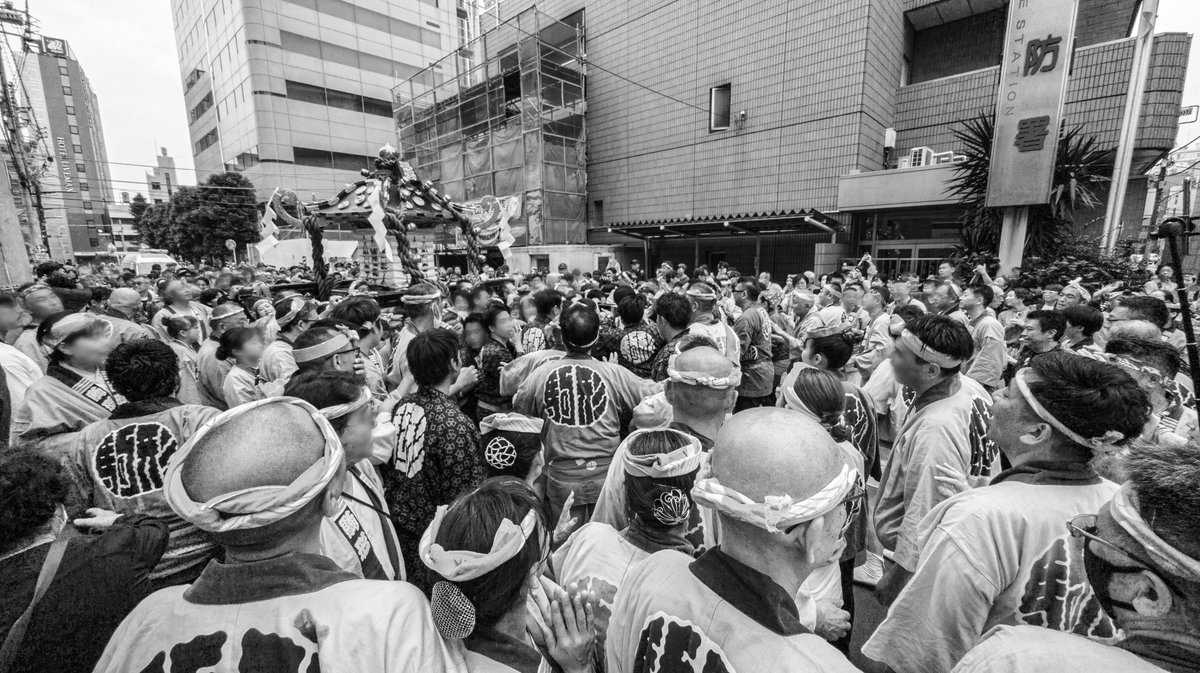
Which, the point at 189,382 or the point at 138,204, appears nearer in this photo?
the point at 189,382

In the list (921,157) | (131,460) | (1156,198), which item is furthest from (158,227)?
(1156,198)

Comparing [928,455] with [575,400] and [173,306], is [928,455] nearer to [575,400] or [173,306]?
[575,400]

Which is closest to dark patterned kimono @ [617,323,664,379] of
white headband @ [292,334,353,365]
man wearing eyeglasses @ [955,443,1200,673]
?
white headband @ [292,334,353,365]

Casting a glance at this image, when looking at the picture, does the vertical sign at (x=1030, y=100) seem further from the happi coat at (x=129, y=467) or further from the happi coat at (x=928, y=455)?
the happi coat at (x=129, y=467)

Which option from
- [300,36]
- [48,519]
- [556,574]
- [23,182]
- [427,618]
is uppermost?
[300,36]

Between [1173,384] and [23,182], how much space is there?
28.0m

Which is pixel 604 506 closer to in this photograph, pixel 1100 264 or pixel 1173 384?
pixel 1173 384

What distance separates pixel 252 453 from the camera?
3.92 ft

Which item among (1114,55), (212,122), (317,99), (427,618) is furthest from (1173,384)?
(212,122)

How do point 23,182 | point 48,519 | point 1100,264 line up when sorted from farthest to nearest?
point 23,182, point 1100,264, point 48,519

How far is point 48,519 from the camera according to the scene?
1445 millimetres

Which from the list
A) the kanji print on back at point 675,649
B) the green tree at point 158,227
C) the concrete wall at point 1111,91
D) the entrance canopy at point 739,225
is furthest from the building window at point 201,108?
the kanji print on back at point 675,649

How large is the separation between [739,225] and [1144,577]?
599 inches

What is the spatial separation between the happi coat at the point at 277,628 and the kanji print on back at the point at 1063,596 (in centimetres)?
177
